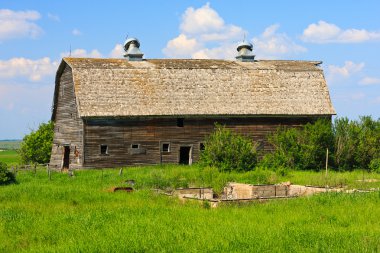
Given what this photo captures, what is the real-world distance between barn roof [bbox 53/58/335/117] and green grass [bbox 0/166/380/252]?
12024 mm

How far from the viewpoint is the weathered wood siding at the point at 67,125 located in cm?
3472

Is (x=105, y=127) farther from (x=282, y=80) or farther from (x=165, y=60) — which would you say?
(x=282, y=80)

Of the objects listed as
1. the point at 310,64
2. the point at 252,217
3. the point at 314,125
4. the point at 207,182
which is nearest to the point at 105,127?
the point at 207,182

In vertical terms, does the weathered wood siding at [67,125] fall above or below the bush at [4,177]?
above

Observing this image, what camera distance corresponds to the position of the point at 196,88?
37.2 m

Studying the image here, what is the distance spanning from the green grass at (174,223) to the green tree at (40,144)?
2214cm

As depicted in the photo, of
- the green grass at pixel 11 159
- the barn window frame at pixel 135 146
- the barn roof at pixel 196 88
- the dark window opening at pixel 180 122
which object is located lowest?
the green grass at pixel 11 159

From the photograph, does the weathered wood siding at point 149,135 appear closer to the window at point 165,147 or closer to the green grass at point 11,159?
the window at point 165,147

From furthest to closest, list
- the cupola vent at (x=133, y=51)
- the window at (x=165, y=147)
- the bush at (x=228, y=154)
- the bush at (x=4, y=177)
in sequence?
1. the cupola vent at (x=133, y=51)
2. the window at (x=165, y=147)
3. the bush at (x=228, y=154)
4. the bush at (x=4, y=177)

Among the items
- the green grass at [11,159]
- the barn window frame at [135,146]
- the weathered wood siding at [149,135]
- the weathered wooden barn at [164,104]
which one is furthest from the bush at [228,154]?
the green grass at [11,159]

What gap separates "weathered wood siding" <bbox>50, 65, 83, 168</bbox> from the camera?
34719mm

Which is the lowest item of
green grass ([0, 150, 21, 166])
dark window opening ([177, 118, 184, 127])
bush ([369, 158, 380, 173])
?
green grass ([0, 150, 21, 166])

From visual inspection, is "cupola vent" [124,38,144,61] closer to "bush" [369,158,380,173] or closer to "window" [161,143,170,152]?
"window" [161,143,170,152]

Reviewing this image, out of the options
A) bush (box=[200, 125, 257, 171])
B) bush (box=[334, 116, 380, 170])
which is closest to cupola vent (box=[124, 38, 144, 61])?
bush (box=[200, 125, 257, 171])
